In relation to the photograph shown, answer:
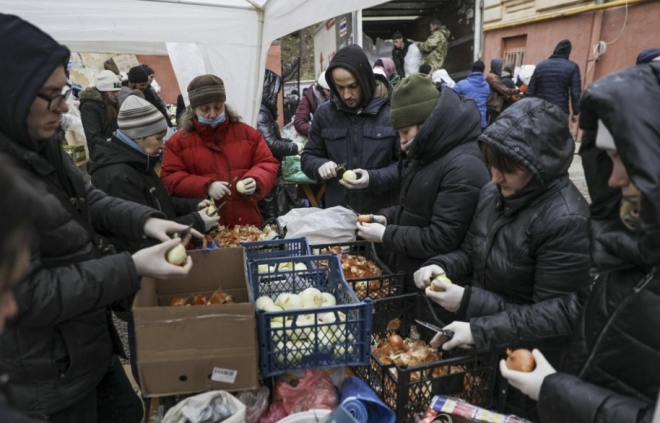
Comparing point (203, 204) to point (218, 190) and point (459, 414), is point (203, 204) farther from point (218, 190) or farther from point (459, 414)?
point (459, 414)

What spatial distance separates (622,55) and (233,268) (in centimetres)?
1144

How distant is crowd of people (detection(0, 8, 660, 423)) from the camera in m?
→ 1.13

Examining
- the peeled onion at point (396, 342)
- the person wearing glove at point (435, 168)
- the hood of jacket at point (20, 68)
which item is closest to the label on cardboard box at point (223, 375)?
the peeled onion at point (396, 342)

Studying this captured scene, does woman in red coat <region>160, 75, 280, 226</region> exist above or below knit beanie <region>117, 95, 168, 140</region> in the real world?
below

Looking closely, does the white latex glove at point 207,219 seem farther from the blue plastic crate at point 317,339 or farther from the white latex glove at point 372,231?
the blue plastic crate at point 317,339

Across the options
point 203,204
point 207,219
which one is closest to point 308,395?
point 207,219

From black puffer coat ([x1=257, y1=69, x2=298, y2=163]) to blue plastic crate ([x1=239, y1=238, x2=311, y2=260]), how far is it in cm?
321

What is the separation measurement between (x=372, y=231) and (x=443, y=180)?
1.66 feet

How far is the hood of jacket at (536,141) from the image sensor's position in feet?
5.53

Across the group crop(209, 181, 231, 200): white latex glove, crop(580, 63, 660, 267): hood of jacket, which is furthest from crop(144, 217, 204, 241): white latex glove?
crop(580, 63, 660, 267): hood of jacket

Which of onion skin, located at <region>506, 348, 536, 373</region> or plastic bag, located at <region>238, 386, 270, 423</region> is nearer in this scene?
onion skin, located at <region>506, 348, 536, 373</region>

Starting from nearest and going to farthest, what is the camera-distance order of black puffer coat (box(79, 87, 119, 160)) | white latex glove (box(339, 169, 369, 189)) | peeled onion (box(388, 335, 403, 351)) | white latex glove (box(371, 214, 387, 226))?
peeled onion (box(388, 335, 403, 351)), white latex glove (box(371, 214, 387, 226)), white latex glove (box(339, 169, 369, 189)), black puffer coat (box(79, 87, 119, 160))

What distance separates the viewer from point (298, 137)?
6324 mm

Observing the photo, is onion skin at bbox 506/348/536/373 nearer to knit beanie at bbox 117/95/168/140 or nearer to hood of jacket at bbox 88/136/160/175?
hood of jacket at bbox 88/136/160/175
